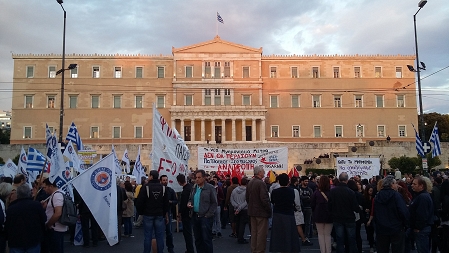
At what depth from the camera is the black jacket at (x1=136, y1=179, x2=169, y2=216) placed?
26.0 ft

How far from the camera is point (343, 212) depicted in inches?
308

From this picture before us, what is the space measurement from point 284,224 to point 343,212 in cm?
122

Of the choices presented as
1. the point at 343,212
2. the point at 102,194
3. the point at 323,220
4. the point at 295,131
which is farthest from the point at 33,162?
the point at 295,131

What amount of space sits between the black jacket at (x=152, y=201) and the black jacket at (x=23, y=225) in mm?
2328

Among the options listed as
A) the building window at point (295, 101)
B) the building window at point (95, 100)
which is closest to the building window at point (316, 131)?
the building window at point (295, 101)

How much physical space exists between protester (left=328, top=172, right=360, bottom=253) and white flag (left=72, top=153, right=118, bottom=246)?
4008 millimetres

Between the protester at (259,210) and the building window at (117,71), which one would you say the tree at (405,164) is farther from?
the building window at (117,71)

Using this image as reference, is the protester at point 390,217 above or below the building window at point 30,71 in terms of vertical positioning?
below

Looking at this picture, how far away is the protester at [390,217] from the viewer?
6824 millimetres

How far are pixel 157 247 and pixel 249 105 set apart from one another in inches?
1681

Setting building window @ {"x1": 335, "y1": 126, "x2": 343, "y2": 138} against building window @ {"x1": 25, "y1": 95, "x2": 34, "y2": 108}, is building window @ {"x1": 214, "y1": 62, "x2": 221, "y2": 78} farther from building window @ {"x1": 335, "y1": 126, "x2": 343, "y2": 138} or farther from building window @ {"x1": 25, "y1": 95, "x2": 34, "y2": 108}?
building window @ {"x1": 25, "y1": 95, "x2": 34, "y2": 108}

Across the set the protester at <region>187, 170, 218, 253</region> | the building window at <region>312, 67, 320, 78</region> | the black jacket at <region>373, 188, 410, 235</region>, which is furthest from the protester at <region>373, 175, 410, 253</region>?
the building window at <region>312, 67, 320, 78</region>

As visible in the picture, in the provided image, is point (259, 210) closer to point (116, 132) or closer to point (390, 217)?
point (390, 217)

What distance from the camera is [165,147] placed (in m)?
9.48
